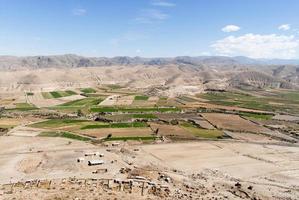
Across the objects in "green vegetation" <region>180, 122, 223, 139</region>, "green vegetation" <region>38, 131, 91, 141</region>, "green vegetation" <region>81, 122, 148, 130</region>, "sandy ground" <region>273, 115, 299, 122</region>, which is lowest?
"green vegetation" <region>38, 131, 91, 141</region>

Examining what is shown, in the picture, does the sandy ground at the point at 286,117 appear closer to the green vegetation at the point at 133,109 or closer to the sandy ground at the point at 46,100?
the green vegetation at the point at 133,109

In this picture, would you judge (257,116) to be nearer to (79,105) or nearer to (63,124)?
(63,124)

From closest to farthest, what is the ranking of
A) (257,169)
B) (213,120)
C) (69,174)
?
(69,174), (257,169), (213,120)

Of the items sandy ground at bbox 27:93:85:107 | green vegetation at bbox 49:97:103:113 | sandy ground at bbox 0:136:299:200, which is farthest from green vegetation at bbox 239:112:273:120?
sandy ground at bbox 27:93:85:107

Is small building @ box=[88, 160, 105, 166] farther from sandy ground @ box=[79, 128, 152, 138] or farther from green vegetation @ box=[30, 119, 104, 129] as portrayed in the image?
green vegetation @ box=[30, 119, 104, 129]

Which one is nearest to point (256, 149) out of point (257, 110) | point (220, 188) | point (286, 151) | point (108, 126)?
point (286, 151)

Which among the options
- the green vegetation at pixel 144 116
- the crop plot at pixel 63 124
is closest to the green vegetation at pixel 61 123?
the crop plot at pixel 63 124

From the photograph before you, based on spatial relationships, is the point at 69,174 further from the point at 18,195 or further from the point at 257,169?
the point at 257,169

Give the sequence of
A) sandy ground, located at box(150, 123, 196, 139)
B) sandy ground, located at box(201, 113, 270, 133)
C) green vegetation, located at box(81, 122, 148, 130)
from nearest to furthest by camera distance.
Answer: sandy ground, located at box(150, 123, 196, 139) → green vegetation, located at box(81, 122, 148, 130) → sandy ground, located at box(201, 113, 270, 133)

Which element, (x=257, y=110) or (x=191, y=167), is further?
(x=257, y=110)

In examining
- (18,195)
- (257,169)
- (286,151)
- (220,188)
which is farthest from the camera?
(286,151)
